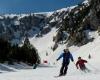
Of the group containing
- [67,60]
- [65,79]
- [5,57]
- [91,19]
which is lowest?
[65,79]

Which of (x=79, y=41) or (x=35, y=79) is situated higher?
(x=79, y=41)

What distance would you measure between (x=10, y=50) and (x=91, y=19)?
347ft

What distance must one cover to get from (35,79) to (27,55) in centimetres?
7591

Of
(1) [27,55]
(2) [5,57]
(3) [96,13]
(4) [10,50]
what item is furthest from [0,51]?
(3) [96,13]

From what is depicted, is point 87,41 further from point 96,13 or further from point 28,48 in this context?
point 28,48

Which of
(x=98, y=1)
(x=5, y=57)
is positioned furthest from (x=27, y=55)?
(x=98, y=1)

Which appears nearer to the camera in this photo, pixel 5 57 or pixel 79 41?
pixel 5 57

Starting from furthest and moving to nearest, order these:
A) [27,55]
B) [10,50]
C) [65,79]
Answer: [27,55] < [10,50] < [65,79]

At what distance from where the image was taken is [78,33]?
192000 mm

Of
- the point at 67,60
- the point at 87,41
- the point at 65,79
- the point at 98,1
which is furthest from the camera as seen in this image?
the point at 98,1

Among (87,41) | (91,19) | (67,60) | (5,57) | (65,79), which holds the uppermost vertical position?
(91,19)

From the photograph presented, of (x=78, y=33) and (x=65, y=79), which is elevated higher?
(x=78, y=33)

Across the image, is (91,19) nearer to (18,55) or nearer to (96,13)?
(96,13)

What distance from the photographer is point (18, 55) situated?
98.5m
